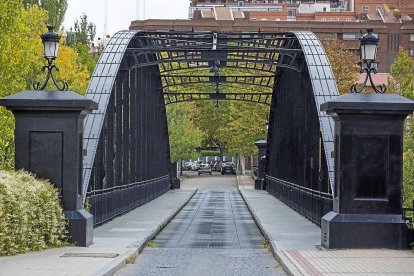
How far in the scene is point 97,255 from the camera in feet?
54.4

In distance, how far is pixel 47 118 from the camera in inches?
724

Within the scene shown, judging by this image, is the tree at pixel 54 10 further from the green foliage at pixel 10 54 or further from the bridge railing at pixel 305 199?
the green foliage at pixel 10 54

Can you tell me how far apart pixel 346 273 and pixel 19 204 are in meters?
5.90

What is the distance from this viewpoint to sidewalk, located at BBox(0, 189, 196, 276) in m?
13.8

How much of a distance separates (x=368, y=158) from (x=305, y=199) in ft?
35.7

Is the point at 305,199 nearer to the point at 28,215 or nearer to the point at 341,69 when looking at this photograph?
the point at 28,215

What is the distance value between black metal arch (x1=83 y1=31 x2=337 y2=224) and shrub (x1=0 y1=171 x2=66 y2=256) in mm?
3737

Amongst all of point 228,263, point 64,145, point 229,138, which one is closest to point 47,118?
point 64,145

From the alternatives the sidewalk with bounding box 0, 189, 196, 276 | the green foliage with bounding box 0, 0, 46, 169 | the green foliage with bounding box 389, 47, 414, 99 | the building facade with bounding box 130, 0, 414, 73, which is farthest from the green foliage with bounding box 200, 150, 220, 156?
the sidewalk with bounding box 0, 189, 196, 276

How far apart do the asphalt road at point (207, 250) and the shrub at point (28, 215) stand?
1.84m

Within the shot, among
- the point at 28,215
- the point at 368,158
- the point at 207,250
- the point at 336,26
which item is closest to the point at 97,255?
the point at 28,215

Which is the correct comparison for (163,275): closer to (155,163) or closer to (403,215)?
(403,215)

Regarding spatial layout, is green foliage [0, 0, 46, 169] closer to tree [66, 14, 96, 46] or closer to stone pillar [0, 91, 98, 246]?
stone pillar [0, 91, 98, 246]

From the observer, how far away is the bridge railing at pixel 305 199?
23.6 m
